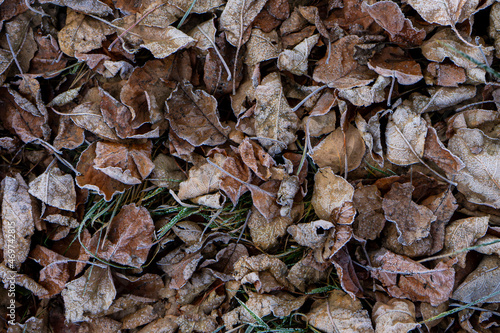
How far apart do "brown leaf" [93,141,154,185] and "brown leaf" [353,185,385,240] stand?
4.29 ft

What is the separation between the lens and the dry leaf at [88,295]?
2.10m

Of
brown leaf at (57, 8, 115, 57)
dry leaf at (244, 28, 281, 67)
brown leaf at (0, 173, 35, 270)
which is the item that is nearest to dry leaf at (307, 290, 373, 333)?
dry leaf at (244, 28, 281, 67)

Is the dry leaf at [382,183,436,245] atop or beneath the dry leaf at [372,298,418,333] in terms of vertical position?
atop

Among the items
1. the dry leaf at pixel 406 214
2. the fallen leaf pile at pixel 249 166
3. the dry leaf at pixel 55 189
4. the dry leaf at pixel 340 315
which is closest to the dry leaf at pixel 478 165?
the fallen leaf pile at pixel 249 166

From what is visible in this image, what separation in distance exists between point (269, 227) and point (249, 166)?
419 mm

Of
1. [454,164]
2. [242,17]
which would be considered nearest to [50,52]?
[242,17]

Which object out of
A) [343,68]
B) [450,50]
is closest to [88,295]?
[343,68]

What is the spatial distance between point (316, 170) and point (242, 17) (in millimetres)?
1055

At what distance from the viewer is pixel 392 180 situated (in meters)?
2.00

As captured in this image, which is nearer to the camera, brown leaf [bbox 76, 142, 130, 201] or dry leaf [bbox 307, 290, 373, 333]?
dry leaf [bbox 307, 290, 373, 333]

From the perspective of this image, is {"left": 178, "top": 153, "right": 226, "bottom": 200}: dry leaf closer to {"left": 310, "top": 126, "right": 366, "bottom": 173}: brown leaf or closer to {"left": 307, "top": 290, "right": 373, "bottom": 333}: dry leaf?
{"left": 310, "top": 126, "right": 366, "bottom": 173}: brown leaf

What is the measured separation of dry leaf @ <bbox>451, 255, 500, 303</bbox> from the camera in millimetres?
1876

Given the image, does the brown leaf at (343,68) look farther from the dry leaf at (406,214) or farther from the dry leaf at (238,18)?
the dry leaf at (406,214)

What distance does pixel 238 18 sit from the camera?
2.05m
